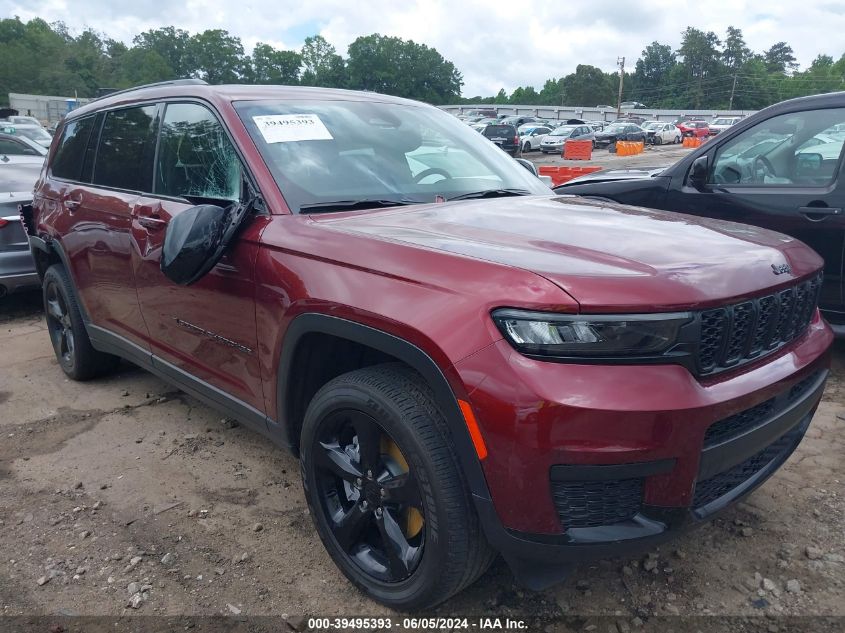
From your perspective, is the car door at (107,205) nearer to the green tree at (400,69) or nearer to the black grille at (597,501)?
the black grille at (597,501)

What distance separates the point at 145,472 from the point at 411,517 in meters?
1.76

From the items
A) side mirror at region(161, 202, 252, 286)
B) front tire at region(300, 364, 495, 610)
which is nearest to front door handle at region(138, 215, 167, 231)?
side mirror at region(161, 202, 252, 286)

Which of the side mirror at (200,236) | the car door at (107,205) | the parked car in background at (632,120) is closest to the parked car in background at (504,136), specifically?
the parked car in background at (632,120)

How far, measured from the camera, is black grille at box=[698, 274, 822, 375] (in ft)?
6.31

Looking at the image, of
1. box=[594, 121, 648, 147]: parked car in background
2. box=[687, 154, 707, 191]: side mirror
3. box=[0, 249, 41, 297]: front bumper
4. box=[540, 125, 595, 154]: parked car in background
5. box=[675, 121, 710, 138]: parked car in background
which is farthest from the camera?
box=[675, 121, 710, 138]: parked car in background

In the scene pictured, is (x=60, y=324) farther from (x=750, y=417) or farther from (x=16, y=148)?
(x=16, y=148)

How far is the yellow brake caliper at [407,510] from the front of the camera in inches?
86.4

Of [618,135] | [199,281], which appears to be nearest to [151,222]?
[199,281]

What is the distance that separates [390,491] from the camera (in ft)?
7.15

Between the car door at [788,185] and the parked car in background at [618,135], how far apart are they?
38.3 metres

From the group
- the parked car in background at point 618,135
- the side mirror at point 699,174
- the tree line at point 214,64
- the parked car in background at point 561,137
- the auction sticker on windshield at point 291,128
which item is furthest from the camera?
the tree line at point 214,64

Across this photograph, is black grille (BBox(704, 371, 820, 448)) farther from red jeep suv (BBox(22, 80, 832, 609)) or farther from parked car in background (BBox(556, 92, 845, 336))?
parked car in background (BBox(556, 92, 845, 336))

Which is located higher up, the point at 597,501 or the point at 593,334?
the point at 593,334

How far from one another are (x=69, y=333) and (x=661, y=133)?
45648 millimetres
